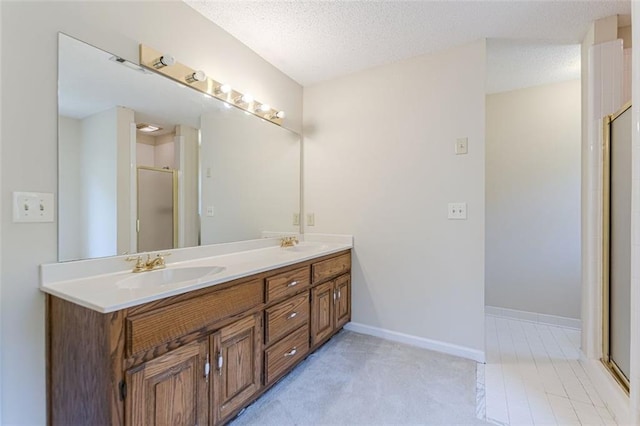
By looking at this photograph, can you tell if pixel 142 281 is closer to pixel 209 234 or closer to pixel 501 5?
pixel 209 234

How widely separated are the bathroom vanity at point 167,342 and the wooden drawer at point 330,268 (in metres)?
0.32

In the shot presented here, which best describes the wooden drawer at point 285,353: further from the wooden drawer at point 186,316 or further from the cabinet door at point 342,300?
the cabinet door at point 342,300

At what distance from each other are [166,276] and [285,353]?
32.3 inches

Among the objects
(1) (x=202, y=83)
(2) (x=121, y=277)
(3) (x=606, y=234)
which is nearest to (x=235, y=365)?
(2) (x=121, y=277)

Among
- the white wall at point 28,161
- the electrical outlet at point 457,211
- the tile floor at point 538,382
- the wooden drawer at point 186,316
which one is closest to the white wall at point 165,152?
the white wall at point 28,161

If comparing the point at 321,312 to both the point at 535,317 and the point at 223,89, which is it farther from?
the point at 535,317

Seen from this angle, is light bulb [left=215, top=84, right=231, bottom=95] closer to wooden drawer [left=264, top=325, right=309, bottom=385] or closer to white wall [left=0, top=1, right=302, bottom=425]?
white wall [left=0, top=1, right=302, bottom=425]

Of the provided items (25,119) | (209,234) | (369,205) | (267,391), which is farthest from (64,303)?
(369,205)

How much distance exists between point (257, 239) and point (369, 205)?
3.24 feet

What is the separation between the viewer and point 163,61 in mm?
1559

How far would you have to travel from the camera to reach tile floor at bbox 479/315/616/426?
1.54m

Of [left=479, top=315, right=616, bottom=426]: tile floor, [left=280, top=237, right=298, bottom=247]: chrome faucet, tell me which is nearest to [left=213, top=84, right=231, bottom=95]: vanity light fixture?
[left=280, top=237, right=298, bottom=247]: chrome faucet

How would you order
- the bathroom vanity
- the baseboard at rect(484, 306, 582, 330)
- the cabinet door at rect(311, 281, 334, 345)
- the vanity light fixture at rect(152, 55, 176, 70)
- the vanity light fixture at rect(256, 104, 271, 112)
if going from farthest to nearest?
the baseboard at rect(484, 306, 582, 330) < the vanity light fixture at rect(256, 104, 271, 112) < the cabinet door at rect(311, 281, 334, 345) < the vanity light fixture at rect(152, 55, 176, 70) < the bathroom vanity

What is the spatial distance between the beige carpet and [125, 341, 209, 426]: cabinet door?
0.38m
